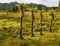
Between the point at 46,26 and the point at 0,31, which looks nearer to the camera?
the point at 0,31

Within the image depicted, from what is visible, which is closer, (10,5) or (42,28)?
(42,28)

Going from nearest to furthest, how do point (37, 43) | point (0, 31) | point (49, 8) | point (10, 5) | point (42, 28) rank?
point (37, 43) < point (0, 31) < point (42, 28) < point (49, 8) < point (10, 5)

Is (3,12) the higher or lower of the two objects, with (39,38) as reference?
higher

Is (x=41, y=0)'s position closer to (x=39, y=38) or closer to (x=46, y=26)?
(x=46, y=26)

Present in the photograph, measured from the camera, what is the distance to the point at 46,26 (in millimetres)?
29500

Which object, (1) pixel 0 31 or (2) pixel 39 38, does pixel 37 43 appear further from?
(1) pixel 0 31

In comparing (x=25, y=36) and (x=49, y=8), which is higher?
(x=49, y=8)

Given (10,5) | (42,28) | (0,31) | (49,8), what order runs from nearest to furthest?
(0,31) < (42,28) < (49,8) < (10,5)

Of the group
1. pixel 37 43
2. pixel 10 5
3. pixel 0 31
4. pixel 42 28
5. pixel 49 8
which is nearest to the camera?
pixel 37 43

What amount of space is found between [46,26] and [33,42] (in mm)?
6013

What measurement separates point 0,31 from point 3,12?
24.4 ft

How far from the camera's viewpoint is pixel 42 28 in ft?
93.7

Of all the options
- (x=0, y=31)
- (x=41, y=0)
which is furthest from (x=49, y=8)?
(x=0, y=31)

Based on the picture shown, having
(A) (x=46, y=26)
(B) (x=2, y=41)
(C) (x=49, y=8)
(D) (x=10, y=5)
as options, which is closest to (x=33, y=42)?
(B) (x=2, y=41)
